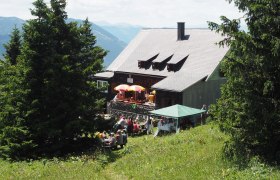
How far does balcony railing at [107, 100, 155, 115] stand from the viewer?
37.8 meters

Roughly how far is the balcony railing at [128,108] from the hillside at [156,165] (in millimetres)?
15374

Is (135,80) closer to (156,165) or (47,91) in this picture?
(47,91)

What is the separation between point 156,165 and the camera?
16672 mm

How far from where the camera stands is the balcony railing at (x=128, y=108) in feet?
124

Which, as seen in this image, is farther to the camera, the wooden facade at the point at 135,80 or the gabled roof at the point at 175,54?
the wooden facade at the point at 135,80

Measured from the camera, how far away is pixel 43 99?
22609 millimetres

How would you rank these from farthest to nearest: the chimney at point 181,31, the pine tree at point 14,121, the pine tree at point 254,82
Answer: the chimney at point 181,31 → the pine tree at point 14,121 → the pine tree at point 254,82

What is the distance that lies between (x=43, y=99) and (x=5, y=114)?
7.56ft

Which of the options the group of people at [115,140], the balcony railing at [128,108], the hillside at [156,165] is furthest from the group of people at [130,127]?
the balcony railing at [128,108]

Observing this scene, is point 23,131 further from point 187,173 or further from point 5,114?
point 187,173

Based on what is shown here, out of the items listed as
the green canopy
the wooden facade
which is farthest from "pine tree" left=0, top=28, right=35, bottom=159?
the wooden facade

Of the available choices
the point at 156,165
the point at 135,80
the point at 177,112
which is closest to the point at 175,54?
the point at 135,80

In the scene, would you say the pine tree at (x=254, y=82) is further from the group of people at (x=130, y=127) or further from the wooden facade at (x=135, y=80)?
the wooden facade at (x=135, y=80)

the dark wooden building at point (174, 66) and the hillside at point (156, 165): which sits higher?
the dark wooden building at point (174, 66)
